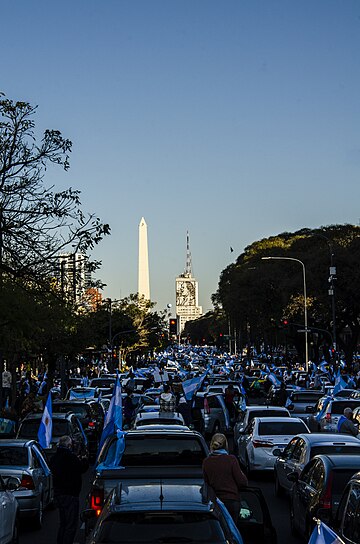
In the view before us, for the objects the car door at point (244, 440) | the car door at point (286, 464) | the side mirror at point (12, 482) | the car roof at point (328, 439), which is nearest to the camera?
the side mirror at point (12, 482)

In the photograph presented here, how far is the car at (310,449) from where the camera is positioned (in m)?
14.8

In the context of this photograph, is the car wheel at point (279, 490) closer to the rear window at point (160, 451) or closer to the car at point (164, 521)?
the rear window at point (160, 451)

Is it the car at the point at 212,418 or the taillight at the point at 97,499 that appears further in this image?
Answer: the car at the point at 212,418

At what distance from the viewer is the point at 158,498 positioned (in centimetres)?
754

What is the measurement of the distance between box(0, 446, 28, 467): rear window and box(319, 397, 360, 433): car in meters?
13.1

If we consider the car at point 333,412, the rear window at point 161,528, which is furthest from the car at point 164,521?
the car at point 333,412

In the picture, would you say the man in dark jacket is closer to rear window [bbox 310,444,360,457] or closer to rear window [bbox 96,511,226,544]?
rear window [bbox 310,444,360,457]

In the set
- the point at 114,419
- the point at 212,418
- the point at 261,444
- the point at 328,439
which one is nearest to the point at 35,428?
the point at 261,444

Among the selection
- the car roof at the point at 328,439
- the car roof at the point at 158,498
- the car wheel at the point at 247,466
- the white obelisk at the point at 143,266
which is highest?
the white obelisk at the point at 143,266

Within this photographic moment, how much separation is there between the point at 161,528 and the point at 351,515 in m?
2.01

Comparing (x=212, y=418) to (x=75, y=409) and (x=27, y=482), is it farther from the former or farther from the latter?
(x=27, y=482)

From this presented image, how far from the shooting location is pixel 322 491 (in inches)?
460

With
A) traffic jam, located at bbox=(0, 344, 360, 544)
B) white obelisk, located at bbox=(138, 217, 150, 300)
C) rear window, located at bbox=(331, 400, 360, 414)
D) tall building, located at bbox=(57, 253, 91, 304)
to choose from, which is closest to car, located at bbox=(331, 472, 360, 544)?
traffic jam, located at bbox=(0, 344, 360, 544)

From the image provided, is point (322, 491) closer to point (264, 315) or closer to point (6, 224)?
point (6, 224)
